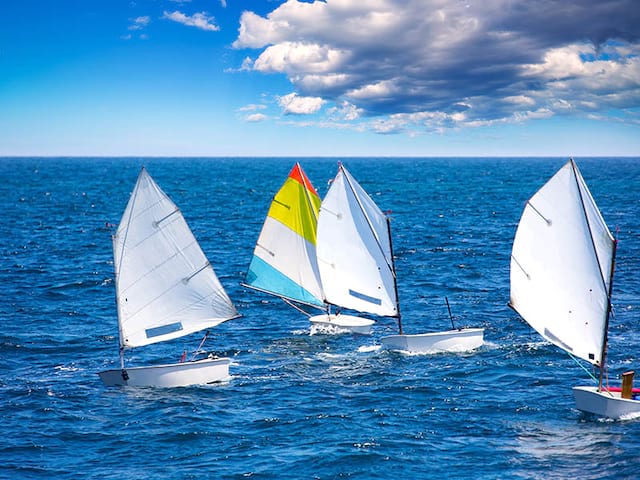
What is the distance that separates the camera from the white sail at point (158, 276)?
33906 mm

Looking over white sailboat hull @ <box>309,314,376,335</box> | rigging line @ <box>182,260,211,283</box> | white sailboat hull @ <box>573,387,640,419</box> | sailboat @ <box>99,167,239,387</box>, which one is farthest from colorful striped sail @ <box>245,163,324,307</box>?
white sailboat hull @ <box>573,387,640,419</box>

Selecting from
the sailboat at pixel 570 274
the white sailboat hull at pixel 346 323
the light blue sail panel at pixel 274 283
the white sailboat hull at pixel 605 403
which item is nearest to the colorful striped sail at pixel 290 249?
the light blue sail panel at pixel 274 283

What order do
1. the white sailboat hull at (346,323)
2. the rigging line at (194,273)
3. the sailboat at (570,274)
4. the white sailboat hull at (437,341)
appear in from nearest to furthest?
the sailboat at (570,274) < the rigging line at (194,273) < the white sailboat hull at (437,341) < the white sailboat hull at (346,323)

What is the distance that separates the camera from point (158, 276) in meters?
35.0

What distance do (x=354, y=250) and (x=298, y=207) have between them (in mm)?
6343

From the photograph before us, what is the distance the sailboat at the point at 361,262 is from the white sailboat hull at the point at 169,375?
11.3m

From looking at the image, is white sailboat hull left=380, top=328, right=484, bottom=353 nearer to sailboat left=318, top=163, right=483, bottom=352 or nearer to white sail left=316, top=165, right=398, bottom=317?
sailboat left=318, top=163, right=483, bottom=352

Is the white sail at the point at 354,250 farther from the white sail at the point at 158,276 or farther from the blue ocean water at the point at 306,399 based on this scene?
the white sail at the point at 158,276

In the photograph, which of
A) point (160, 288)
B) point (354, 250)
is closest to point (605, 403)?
point (354, 250)

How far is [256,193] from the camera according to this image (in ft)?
559

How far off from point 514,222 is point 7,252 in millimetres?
74120

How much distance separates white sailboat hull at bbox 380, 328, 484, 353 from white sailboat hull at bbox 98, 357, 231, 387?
1137 centimetres

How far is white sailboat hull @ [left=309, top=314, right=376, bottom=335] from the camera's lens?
144 feet

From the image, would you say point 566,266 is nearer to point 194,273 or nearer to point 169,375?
point 194,273
